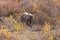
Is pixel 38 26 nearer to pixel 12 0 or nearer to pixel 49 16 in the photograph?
pixel 49 16

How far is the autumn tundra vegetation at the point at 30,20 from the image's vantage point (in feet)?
29.8

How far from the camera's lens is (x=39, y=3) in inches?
508

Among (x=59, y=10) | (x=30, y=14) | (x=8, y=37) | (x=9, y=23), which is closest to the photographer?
(x=8, y=37)

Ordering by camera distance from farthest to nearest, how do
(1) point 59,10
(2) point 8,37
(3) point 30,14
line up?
(1) point 59,10, (3) point 30,14, (2) point 8,37

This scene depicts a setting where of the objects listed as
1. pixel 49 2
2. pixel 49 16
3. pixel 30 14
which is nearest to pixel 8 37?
pixel 30 14

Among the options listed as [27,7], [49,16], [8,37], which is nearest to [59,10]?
[49,16]

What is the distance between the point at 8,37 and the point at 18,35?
36 centimetres

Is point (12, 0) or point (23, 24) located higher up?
point (12, 0)

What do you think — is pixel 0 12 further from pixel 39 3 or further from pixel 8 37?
pixel 8 37

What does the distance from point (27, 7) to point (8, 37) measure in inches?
166

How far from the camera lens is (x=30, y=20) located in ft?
37.9

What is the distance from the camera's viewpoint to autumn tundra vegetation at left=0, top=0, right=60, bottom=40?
29.8 feet

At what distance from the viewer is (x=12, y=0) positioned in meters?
13.4

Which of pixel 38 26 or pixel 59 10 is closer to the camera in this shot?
pixel 38 26
